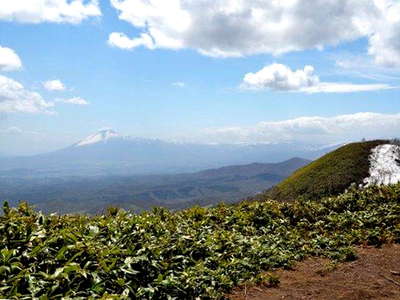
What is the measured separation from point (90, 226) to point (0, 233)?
210cm

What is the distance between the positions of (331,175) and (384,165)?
8494mm

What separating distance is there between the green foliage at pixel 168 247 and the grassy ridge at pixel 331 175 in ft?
141

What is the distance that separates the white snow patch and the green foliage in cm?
4682

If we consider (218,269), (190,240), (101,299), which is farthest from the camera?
(190,240)

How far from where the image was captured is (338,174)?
61500 mm

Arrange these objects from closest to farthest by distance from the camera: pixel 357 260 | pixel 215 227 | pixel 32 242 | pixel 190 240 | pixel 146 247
→ pixel 32 242 → pixel 146 247 → pixel 190 240 → pixel 357 260 → pixel 215 227

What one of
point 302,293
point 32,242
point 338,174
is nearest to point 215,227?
point 302,293

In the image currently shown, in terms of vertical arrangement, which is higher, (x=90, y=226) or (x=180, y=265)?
(x=90, y=226)

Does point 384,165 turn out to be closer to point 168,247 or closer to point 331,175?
point 331,175

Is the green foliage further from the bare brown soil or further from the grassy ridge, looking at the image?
the grassy ridge

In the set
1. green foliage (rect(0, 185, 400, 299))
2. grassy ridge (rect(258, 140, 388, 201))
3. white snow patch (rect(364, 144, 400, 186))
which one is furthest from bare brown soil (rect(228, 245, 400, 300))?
white snow patch (rect(364, 144, 400, 186))

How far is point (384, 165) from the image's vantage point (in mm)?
62219

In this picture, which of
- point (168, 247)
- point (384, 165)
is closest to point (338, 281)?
point (168, 247)

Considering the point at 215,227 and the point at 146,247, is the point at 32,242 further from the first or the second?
the point at 215,227
